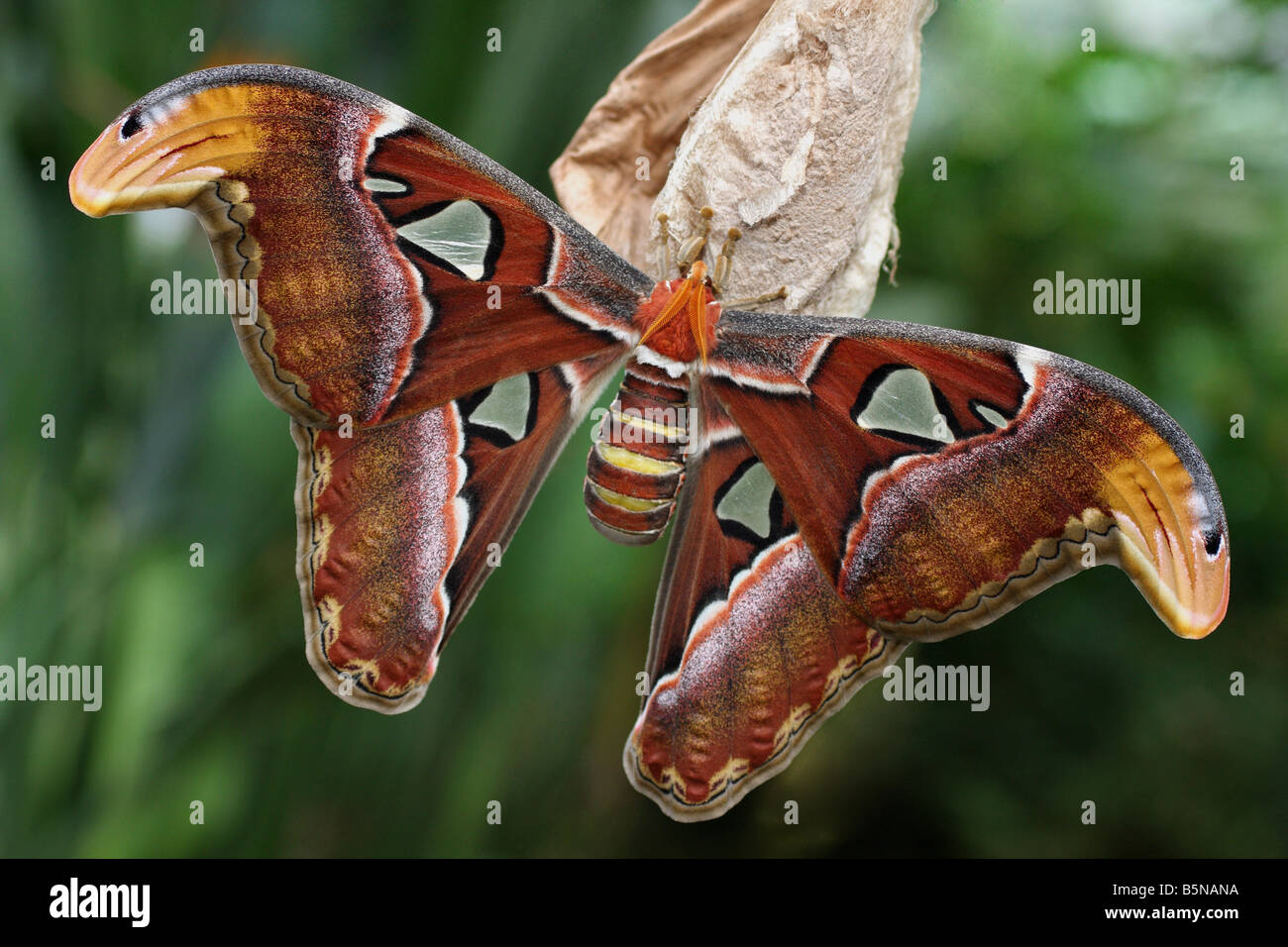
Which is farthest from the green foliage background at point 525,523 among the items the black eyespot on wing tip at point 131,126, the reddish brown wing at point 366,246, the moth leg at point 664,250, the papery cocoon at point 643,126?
the black eyespot on wing tip at point 131,126

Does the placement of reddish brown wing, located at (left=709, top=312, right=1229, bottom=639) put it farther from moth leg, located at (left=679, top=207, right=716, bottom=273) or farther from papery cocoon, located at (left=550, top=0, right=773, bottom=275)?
papery cocoon, located at (left=550, top=0, right=773, bottom=275)

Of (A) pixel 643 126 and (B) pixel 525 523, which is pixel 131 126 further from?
(B) pixel 525 523

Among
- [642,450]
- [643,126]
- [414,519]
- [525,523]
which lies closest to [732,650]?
[642,450]

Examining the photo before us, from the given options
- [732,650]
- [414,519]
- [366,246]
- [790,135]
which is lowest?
[732,650]

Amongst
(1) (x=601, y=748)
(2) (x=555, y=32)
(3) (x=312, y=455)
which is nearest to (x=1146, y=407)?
(3) (x=312, y=455)

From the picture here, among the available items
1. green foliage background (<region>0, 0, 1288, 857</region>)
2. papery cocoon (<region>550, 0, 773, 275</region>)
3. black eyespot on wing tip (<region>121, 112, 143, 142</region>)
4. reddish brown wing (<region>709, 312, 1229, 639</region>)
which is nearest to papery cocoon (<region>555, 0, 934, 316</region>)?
papery cocoon (<region>550, 0, 773, 275</region>)

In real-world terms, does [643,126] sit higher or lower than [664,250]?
higher

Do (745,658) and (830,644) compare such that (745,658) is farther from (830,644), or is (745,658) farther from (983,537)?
(983,537)
